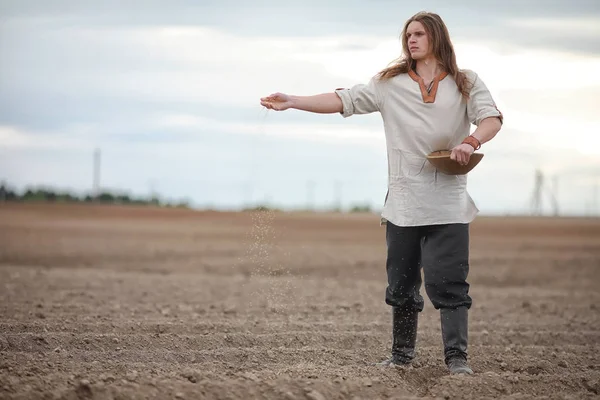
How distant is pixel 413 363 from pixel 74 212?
28.6 meters

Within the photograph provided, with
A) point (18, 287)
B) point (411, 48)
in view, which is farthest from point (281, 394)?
point (18, 287)

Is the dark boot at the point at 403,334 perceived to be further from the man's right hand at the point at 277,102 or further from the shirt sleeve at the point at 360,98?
the man's right hand at the point at 277,102

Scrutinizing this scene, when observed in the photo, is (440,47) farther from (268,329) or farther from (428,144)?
(268,329)

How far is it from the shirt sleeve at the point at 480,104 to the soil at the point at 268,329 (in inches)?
59.8

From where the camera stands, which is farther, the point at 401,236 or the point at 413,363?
the point at 413,363

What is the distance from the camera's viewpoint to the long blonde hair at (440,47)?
5770mm

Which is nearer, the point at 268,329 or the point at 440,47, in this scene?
the point at 440,47

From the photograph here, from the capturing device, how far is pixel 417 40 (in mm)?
5773

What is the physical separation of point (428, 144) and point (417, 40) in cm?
62

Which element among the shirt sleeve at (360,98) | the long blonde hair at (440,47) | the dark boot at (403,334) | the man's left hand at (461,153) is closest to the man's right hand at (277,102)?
the shirt sleeve at (360,98)

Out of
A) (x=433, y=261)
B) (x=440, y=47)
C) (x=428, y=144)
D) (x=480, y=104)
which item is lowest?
(x=433, y=261)

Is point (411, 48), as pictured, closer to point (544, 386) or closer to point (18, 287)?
point (544, 386)

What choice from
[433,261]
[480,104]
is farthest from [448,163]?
[433,261]

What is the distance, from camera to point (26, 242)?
21.9 metres
